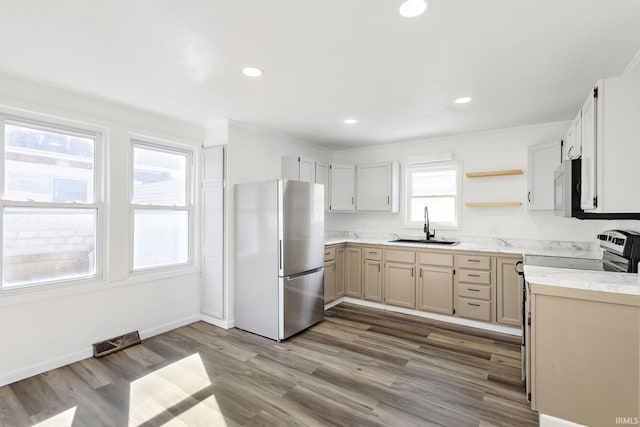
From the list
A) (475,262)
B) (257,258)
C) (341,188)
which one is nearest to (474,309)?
(475,262)

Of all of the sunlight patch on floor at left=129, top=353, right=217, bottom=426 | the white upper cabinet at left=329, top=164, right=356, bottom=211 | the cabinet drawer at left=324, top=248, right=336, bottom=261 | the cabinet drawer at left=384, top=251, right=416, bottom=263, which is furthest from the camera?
the white upper cabinet at left=329, top=164, right=356, bottom=211

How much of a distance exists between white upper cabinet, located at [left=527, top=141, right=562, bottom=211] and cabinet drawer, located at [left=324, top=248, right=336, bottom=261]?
2540mm

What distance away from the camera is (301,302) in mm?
3508

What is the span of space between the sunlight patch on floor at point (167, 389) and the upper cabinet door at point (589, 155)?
2928 millimetres

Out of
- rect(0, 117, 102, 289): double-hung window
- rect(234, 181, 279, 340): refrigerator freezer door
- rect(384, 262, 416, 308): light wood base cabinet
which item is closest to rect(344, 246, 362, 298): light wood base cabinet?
rect(384, 262, 416, 308): light wood base cabinet

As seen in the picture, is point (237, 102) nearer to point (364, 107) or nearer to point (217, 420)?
point (364, 107)

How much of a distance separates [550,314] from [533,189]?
7.37ft

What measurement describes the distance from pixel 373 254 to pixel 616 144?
9.76 feet

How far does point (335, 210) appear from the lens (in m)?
5.00

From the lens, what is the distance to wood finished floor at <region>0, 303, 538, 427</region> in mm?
2057

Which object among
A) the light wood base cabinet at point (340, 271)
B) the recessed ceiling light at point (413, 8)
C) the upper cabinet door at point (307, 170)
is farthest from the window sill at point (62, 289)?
the recessed ceiling light at point (413, 8)

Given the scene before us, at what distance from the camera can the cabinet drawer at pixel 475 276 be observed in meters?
3.60

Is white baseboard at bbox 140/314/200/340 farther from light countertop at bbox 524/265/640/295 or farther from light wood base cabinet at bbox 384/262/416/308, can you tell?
light countertop at bbox 524/265/640/295

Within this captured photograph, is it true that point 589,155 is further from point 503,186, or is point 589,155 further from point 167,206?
point 167,206
